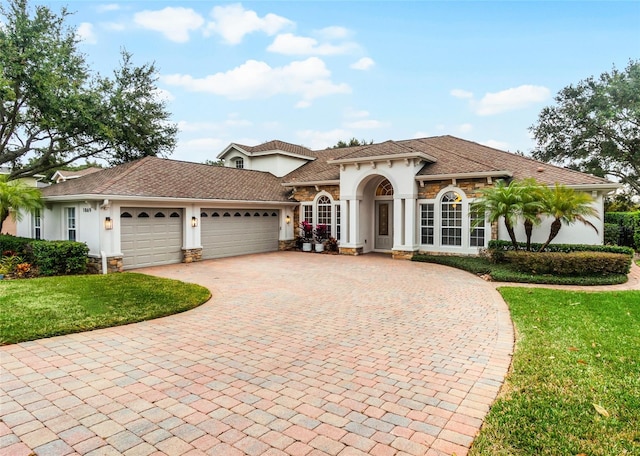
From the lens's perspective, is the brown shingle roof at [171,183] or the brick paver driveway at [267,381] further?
the brown shingle roof at [171,183]

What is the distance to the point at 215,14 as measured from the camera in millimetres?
13672

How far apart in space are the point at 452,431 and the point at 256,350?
2.92 m

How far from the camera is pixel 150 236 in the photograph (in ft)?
44.6

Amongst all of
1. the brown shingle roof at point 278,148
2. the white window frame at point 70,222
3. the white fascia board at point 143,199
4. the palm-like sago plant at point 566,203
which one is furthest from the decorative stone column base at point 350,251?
the white window frame at point 70,222

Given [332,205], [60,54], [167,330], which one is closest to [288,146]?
[332,205]

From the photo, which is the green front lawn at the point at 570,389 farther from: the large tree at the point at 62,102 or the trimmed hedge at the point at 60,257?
the large tree at the point at 62,102

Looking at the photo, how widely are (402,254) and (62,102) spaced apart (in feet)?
54.8

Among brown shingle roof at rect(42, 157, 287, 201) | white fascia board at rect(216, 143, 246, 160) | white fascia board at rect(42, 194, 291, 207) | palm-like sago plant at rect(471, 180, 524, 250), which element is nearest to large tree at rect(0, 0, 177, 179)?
white fascia board at rect(216, 143, 246, 160)

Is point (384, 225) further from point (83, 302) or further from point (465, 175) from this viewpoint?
point (83, 302)

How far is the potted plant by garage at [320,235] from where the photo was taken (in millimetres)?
18031

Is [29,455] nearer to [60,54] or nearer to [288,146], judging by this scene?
[60,54]

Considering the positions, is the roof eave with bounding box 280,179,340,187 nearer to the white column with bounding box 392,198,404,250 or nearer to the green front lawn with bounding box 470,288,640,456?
the white column with bounding box 392,198,404,250

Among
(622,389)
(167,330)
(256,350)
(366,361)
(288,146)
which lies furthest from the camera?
(288,146)

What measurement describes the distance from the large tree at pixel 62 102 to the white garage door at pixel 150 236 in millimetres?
7835
